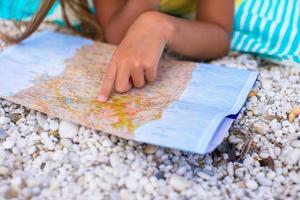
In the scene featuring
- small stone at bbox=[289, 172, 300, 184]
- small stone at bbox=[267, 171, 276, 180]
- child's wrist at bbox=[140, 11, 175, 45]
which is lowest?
small stone at bbox=[267, 171, 276, 180]

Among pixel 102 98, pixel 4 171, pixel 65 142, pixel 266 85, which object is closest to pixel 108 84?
pixel 102 98

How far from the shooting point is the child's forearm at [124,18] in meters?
1.25

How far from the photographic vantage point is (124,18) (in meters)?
1.29

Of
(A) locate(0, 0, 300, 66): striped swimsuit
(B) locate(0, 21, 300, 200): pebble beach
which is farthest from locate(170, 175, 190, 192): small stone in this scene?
(A) locate(0, 0, 300, 66): striped swimsuit

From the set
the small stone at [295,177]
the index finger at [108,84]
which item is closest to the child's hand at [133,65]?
the index finger at [108,84]

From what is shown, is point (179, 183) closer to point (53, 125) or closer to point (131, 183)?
point (131, 183)

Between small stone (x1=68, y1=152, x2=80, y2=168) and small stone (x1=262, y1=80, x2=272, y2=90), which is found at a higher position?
small stone (x1=262, y1=80, x2=272, y2=90)

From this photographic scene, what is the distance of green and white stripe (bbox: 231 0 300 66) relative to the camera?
1202mm

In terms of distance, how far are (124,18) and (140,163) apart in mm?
574

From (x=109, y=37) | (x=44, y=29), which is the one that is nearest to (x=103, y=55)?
(x=109, y=37)

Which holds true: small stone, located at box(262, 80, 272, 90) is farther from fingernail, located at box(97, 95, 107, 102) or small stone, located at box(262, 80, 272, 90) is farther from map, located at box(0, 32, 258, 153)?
fingernail, located at box(97, 95, 107, 102)

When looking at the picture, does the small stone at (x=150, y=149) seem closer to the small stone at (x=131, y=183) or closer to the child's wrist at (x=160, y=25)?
the small stone at (x=131, y=183)

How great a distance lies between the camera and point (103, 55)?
1.16 m

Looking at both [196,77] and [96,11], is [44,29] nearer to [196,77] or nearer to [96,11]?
[96,11]
